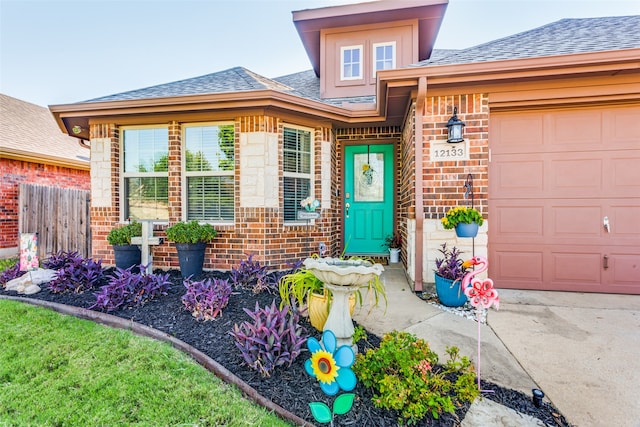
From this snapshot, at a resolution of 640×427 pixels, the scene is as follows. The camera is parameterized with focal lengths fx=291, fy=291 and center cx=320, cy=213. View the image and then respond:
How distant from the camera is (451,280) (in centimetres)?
323

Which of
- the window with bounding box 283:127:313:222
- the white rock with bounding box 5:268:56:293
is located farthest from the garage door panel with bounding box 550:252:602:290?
the white rock with bounding box 5:268:56:293

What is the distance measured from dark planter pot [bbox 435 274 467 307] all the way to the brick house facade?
0.41m

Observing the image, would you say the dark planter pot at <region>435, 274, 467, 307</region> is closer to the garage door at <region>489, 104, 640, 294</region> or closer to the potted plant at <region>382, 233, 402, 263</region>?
the garage door at <region>489, 104, 640, 294</region>

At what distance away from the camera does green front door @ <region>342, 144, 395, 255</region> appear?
18.5ft

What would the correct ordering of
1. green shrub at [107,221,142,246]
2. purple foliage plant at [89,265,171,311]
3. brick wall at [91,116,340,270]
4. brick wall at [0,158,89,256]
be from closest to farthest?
purple foliage plant at [89,265,171,311] → green shrub at [107,221,142,246] → brick wall at [91,116,340,270] → brick wall at [0,158,89,256]

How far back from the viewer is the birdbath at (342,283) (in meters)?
1.88

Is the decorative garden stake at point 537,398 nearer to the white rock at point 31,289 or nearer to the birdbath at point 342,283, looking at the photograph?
the birdbath at point 342,283

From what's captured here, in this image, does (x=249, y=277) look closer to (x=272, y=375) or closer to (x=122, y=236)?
(x=272, y=375)

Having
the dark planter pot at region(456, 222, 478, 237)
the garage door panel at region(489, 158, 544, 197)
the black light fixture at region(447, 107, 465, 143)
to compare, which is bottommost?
the dark planter pot at region(456, 222, 478, 237)

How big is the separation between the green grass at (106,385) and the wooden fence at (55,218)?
474cm

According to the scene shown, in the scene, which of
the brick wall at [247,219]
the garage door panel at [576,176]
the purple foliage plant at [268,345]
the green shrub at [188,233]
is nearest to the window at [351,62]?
the brick wall at [247,219]

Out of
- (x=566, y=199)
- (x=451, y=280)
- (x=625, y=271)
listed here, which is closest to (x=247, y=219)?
(x=451, y=280)

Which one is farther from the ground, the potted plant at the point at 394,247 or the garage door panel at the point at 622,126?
the garage door panel at the point at 622,126

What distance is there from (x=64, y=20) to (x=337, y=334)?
36.4 feet
